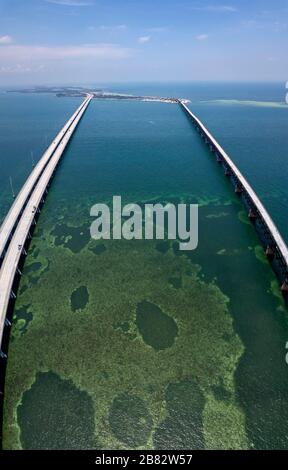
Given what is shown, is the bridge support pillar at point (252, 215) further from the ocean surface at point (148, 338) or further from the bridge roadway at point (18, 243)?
the bridge roadway at point (18, 243)

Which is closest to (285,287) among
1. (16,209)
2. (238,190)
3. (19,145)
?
(238,190)

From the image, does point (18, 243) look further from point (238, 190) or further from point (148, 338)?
point (238, 190)

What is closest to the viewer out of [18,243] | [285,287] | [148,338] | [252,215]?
[148,338]

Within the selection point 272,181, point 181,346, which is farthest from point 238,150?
point 181,346

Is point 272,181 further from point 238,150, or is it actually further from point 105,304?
point 105,304

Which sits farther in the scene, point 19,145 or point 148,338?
point 19,145

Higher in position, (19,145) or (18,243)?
(19,145)

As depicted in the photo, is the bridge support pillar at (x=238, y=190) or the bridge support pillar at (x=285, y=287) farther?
the bridge support pillar at (x=238, y=190)

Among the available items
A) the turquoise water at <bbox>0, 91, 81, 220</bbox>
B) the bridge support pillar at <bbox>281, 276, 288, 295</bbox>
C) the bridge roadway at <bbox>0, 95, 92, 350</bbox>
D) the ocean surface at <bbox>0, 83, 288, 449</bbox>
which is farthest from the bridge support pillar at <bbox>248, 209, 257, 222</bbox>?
the turquoise water at <bbox>0, 91, 81, 220</bbox>

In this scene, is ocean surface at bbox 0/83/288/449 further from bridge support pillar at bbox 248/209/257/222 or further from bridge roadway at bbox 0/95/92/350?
bridge roadway at bbox 0/95/92/350

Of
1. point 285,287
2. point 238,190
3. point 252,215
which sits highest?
point 238,190

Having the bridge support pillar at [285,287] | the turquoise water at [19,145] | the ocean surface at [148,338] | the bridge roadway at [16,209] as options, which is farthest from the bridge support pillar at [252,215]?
the turquoise water at [19,145]
